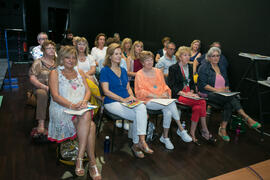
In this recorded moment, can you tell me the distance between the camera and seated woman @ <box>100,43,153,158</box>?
8.84 ft

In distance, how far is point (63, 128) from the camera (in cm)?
237

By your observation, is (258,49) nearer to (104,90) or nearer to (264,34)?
(264,34)

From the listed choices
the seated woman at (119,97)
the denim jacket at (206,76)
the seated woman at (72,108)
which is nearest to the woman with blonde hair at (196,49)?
the denim jacket at (206,76)

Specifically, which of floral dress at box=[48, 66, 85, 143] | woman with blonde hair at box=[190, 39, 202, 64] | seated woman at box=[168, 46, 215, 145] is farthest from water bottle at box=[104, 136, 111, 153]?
woman with blonde hair at box=[190, 39, 202, 64]

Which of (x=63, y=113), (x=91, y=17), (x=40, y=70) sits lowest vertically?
(x=63, y=113)

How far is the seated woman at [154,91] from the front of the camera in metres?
2.98

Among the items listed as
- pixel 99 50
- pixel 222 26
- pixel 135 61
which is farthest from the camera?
pixel 99 50

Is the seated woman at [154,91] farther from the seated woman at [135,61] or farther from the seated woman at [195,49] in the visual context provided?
the seated woman at [195,49]

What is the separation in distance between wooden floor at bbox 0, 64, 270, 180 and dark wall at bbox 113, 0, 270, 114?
1.58 meters

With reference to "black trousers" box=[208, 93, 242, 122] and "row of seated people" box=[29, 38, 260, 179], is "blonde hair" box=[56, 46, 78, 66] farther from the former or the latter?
"black trousers" box=[208, 93, 242, 122]

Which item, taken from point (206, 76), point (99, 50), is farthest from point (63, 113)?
point (99, 50)

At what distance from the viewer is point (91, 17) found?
34.9 feet

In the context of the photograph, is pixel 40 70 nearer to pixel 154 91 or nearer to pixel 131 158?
pixel 154 91

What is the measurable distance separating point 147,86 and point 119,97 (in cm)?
50
